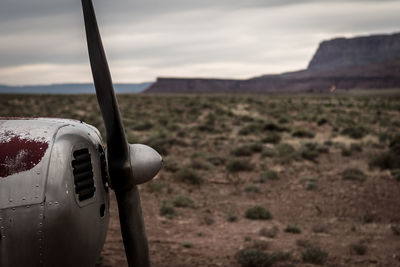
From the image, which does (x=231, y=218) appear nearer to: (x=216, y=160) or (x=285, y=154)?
(x=216, y=160)

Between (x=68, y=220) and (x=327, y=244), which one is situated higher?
(x=68, y=220)

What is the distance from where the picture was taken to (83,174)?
13.5 feet

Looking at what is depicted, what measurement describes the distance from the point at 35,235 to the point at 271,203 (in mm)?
9097

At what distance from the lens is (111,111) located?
4.35 m

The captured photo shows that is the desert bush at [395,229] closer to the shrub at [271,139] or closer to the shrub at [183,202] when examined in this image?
the shrub at [183,202]

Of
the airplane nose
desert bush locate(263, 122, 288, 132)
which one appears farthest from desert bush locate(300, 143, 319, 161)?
the airplane nose

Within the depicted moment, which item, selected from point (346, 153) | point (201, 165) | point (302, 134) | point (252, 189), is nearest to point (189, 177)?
point (201, 165)

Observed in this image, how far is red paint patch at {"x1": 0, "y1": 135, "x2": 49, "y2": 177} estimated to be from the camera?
3785mm

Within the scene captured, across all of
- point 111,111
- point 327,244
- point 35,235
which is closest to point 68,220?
point 35,235

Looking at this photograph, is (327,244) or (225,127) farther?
(225,127)

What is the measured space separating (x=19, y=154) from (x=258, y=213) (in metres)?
7.88

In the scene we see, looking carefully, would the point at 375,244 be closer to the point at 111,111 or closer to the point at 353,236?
the point at 353,236

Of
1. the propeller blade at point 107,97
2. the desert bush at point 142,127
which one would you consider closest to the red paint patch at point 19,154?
the propeller blade at point 107,97

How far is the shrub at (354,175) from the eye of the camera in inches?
557
